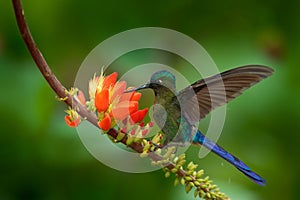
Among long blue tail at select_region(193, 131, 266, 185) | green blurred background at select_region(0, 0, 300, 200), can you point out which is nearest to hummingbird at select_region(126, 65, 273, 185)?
long blue tail at select_region(193, 131, 266, 185)

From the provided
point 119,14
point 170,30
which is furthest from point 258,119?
point 119,14

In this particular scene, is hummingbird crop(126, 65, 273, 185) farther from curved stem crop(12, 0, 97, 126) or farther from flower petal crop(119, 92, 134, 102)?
curved stem crop(12, 0, 97, 126)

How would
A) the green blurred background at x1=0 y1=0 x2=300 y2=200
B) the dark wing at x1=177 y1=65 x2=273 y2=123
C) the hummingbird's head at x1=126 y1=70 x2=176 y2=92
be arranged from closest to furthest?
1. the dark wing at x1=177 y1=65 x2=273 y2=123
2. the hummingbird's head at x1=126 y1=70 x2=176 y2=92
3. the green blurred background at x1=0 y1=0 x2=300 y2=200

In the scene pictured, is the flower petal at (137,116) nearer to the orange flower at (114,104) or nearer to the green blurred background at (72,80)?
the orange flower at (114,104)

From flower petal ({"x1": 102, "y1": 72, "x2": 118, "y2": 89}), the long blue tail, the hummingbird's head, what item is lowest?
flower petal ({"x1": 102, "y1": 72, "x2": 118, "y2": 89})

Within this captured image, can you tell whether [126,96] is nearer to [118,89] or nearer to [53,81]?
[118,89]

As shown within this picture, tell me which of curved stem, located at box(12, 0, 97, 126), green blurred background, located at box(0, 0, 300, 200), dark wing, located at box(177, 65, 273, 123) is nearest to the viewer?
curved stem, located at box(12, 0, 97, 126)

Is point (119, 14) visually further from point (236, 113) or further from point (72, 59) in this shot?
point (236, 113)
